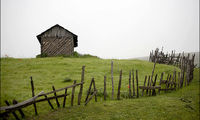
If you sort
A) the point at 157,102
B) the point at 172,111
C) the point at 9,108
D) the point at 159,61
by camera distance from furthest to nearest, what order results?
the point at 159,61 < the point at 157,102 < the point at 172,111 < the point at 9,108

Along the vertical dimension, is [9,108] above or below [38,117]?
above

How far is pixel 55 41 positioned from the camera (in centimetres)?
2383

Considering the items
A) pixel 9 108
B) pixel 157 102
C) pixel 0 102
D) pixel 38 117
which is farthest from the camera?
pixel 157 102

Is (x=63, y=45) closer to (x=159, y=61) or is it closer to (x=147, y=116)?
(x=159, y=61)

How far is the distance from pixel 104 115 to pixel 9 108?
3.26 m

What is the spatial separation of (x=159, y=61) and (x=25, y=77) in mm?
21171

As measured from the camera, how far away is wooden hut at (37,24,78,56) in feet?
78.1

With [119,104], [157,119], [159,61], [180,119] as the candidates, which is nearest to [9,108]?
[119,104]

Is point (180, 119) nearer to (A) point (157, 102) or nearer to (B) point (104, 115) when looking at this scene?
(A) point (157, 102)

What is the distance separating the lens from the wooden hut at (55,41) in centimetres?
2380

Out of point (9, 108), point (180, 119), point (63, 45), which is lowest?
point (180, 119)

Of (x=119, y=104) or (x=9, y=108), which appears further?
(x=119, y=104)

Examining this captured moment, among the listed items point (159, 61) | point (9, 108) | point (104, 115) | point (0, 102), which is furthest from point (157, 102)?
point (159, 61)

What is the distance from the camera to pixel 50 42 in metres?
23.8
